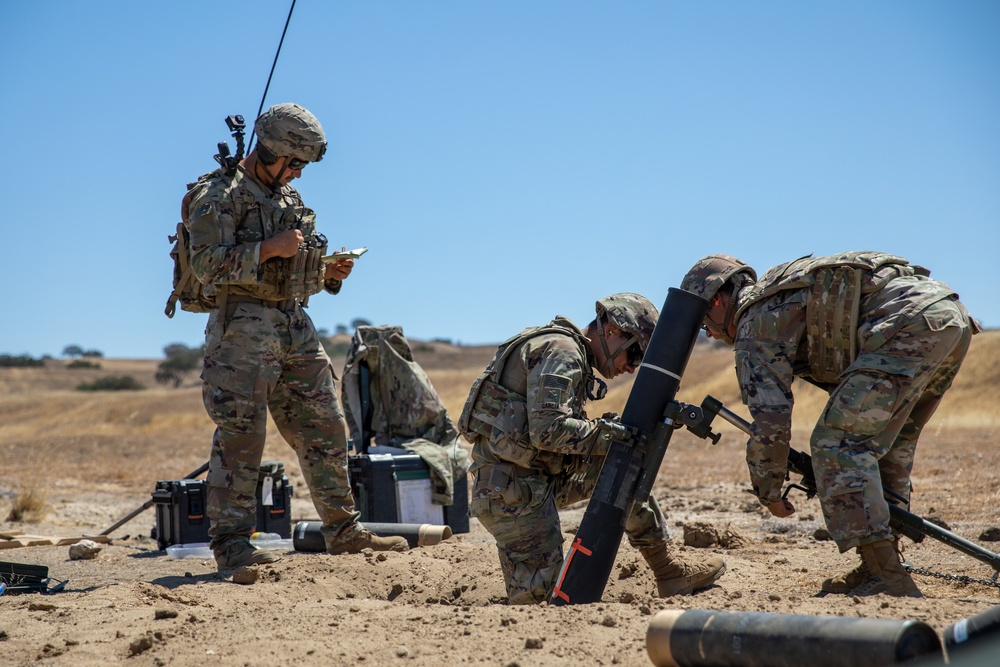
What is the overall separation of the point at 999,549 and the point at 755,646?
399cm

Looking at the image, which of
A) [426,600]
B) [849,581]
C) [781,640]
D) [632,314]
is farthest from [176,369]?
[781,640]

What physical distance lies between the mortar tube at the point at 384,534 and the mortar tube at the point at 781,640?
3.87 metres

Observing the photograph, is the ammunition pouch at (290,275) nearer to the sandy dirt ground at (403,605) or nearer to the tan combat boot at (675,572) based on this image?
the sandy dirt ground at (403,605)

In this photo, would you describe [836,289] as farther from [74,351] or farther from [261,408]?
[74,351]

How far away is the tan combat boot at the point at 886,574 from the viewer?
14.9ft

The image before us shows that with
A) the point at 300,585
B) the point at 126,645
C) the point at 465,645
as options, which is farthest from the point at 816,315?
the point at 126,645

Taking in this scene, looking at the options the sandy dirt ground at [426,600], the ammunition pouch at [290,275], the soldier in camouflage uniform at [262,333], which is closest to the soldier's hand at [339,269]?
the soldier in camouflage uniform at [262,333]

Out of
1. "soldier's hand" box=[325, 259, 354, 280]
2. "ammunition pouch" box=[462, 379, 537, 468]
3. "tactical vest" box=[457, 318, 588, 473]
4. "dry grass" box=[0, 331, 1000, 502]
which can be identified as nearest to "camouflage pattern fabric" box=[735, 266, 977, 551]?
"tactical vest" box=[457, 318, 588, 473]

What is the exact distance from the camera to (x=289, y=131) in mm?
6012

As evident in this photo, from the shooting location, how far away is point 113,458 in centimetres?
1692

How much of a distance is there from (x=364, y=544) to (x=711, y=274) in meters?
2.87

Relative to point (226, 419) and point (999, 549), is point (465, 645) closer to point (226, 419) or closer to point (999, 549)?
point (226, 419)

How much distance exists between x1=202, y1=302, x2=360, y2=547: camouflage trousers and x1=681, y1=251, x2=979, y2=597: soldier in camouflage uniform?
2.53 metres

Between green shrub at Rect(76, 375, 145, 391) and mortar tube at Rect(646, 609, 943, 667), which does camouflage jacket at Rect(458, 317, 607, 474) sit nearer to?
mortar tube at Rect(646, 609, 943, 667)
